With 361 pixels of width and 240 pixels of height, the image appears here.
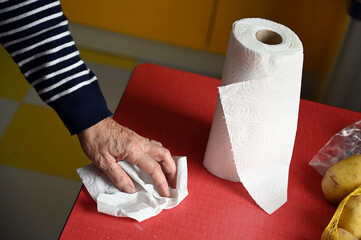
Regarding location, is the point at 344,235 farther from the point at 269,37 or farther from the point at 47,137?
the point at 47,137

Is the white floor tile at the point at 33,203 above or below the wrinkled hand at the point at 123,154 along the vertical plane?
below

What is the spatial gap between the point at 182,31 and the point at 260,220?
62.5 inches

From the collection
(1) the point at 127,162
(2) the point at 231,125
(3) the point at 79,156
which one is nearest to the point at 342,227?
(2) the point at 231,125

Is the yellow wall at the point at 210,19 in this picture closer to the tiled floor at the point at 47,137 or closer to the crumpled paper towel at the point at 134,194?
the tiled floor at the point at 47,137

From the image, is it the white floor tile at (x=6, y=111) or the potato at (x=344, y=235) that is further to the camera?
the white floor tile at (x=6, y=111)

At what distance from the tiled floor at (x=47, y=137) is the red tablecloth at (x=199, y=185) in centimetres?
76

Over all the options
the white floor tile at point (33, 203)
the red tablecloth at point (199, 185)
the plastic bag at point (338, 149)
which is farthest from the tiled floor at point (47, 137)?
the plastic bag at point (338, 149)

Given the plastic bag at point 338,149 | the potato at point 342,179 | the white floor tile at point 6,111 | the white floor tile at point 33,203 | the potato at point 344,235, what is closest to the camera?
the potato at point 344,235

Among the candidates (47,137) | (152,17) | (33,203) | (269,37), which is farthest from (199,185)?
(152,17)

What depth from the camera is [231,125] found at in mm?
855

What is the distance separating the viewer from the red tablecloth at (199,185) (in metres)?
0.83

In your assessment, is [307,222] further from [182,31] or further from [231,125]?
[182,31]

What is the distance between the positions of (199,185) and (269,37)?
0.32m

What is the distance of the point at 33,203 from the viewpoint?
5.58ft
